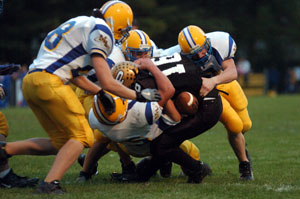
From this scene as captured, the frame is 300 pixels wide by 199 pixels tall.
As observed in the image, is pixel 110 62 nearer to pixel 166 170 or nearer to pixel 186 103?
pixel 186 103

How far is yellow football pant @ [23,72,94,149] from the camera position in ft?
15.3

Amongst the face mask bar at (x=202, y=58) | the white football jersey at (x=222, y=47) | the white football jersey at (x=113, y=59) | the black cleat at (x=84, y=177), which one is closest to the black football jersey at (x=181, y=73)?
the face mask bar at (x=202, y=58)

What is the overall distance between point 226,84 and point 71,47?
6.03ft

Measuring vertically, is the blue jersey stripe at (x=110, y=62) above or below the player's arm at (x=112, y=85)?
below

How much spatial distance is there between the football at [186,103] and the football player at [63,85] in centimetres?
78

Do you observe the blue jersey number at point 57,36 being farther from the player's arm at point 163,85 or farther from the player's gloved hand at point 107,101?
the player's arm at point 163,85

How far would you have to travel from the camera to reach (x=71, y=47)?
472 cm

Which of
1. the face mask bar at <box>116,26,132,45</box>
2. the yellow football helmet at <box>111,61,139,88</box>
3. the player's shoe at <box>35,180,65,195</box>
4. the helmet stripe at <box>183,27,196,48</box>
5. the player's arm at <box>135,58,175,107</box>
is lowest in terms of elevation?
the player's shoe at <box>35,180,65,195</box>

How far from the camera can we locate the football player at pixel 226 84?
5.54m

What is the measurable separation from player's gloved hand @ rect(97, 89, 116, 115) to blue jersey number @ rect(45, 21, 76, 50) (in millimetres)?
559

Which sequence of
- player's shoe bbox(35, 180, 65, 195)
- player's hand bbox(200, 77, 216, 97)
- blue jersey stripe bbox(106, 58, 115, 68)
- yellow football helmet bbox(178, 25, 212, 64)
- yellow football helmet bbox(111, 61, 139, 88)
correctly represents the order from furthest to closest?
blue jersey stripe bbox(106, 58, 115, 68), yellow football helmet bbox(178, 25, 212, 64), player's hand bbox(200, 77, 216, 97), yellow football helmet bbox(111, 61, 139, 88), player's shoe bbox(35, 180, 65, 195)

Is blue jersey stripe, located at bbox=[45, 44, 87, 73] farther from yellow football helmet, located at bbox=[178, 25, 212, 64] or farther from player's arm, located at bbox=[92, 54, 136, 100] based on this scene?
yellow football helmet, located at bbox=[178, 25, 212, 64]

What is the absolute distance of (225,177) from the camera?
5.75 meters

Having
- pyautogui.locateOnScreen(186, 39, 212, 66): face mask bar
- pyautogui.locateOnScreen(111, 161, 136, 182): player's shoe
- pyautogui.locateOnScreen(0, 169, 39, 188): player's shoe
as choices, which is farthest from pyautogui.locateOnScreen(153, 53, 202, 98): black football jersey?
pyautogui.locateOnScreen(0, 169, 39, 188): player's shoe
